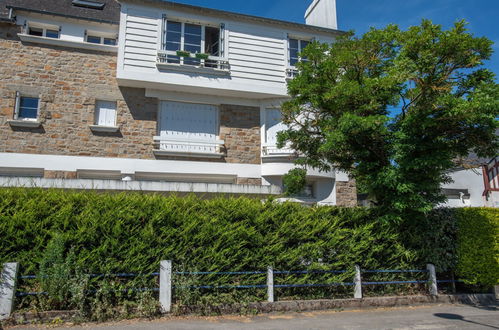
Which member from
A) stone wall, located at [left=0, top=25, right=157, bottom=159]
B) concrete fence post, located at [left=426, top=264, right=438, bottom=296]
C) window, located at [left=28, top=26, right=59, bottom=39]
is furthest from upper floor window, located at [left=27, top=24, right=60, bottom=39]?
concrete fence post, located at [left=426, top=264, right=438, bottom=296]

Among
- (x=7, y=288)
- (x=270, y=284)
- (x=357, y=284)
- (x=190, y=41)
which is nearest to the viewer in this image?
(x=7, y=288)

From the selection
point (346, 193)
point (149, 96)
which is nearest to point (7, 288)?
point (149, 96)

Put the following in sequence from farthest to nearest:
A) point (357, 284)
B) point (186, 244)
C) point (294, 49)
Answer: point (294, 49) → point (357, 284) → point (186, 244)

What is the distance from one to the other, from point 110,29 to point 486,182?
16507 mm

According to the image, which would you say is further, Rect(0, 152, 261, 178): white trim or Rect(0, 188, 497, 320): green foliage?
Rect(0, 152, 261, 178): white trim

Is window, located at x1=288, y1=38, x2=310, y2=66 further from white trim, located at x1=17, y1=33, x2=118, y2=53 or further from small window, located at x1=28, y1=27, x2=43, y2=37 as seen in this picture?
small window, located at x1=28, y1=27, x2=43, y2=37

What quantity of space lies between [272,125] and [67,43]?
8.08m

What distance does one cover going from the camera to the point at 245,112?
14305 mm

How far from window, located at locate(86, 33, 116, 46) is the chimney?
357 inches

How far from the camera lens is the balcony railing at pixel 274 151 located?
13.5 metres

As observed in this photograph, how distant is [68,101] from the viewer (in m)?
12.7

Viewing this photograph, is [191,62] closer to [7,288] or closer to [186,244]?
[186,244]

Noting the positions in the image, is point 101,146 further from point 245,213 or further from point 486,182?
point 486,182

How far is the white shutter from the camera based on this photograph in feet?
46.6
